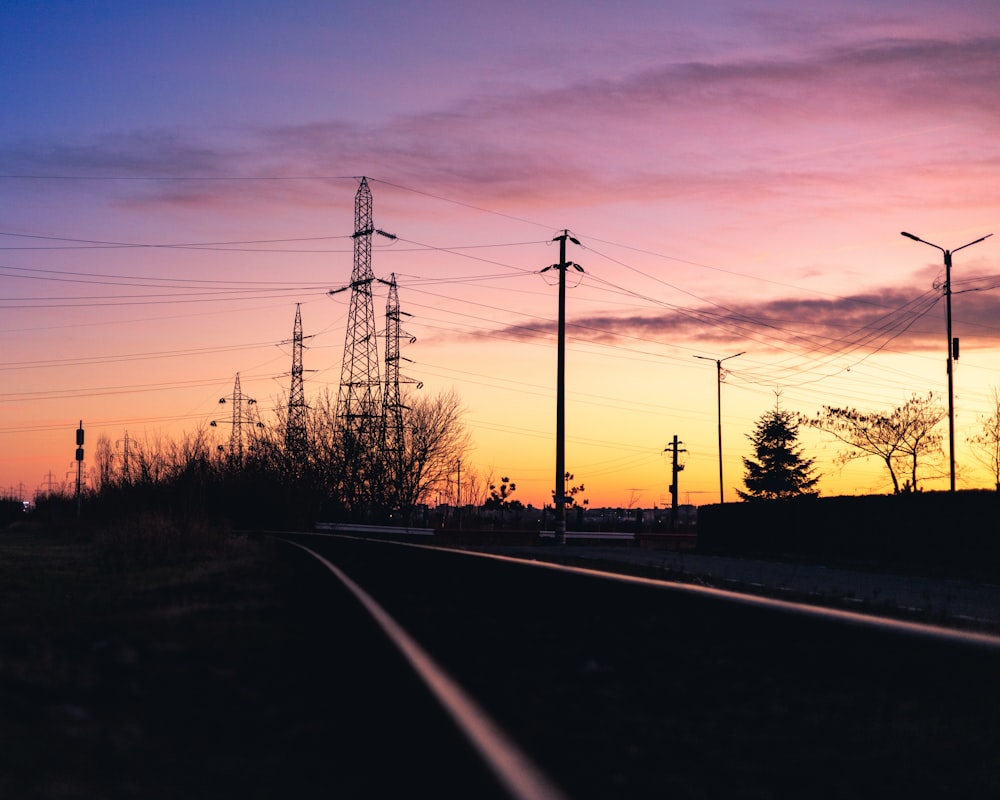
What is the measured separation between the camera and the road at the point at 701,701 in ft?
14.6

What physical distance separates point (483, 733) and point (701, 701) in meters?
1.74

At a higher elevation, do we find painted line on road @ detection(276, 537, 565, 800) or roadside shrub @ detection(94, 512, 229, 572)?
painted line on road @ detection(276, 537, 565, 800)

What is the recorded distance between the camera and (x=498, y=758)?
4.22 m

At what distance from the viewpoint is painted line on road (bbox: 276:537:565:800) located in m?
3.77

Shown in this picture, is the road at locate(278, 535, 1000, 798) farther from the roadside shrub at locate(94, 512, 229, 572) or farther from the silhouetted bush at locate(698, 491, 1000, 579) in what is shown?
the roadside shrub at locate(94, 512, 229, 572)

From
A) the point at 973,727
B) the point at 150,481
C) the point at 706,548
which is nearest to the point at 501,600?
the point at 973,727

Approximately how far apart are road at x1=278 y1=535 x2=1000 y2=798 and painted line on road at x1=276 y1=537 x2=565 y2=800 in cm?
9

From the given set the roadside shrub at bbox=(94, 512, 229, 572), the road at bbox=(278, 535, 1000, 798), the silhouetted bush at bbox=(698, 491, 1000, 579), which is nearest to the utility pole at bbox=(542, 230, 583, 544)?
the silhouetted bush at bbox=(698, 491, 1000, 579)

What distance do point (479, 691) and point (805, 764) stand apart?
7.66ft

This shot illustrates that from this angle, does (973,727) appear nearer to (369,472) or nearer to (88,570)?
(88,570)

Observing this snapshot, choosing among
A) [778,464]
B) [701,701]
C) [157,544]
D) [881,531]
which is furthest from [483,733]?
[778,464]

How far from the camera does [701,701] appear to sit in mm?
6113

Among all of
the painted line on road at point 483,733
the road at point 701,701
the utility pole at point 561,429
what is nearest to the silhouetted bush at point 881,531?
the utility pole at point 561,429

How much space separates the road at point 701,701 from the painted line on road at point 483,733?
3.7 inches
